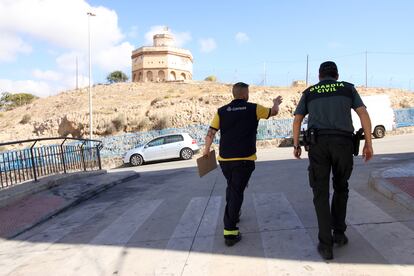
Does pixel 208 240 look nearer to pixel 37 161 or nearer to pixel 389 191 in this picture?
pixel 389 191

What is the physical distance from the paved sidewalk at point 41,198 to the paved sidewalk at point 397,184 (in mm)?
5811

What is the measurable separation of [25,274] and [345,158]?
365 cm

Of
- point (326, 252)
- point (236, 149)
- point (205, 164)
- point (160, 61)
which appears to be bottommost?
point (326, 252)

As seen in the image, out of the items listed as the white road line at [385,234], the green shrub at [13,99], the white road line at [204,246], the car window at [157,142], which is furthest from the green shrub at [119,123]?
the green shrub at [13,99]

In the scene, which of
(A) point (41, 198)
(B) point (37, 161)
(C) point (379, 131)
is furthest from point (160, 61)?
(A) point (41, 198)

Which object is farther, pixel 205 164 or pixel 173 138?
pixel 173 138

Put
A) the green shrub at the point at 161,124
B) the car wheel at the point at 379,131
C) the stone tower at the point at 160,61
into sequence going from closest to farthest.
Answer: the car wheel at the point at 379,131 → the green shrub at the point at 161,124 → the stone tower at the point at 160,61

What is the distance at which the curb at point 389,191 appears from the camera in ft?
20.2

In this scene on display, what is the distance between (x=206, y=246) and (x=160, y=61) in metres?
68.9

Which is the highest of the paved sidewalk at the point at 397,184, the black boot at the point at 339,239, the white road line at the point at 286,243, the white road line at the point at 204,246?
the paved sidewalk at the point at 397,184

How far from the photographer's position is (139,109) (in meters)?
42.4

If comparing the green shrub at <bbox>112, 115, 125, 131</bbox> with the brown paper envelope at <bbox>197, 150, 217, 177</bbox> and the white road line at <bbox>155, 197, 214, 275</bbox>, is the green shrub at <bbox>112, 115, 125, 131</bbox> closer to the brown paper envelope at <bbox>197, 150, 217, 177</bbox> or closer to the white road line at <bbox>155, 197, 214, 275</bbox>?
the white road line at <bbox>155, 197, 214, 275</bbox>

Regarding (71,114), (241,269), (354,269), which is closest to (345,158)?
(354,269)

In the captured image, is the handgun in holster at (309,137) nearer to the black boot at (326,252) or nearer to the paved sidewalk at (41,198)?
the black boot at (326,252)
